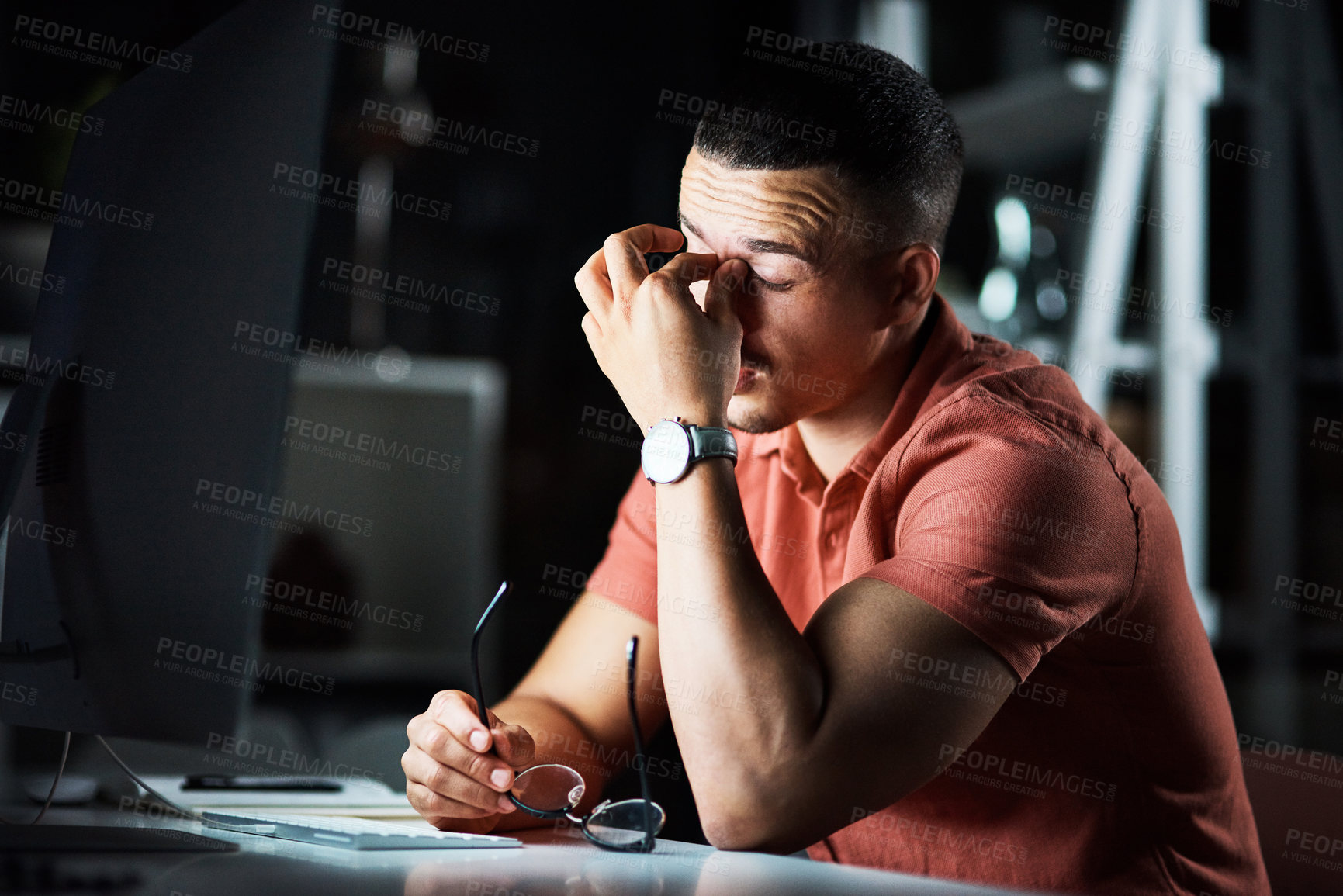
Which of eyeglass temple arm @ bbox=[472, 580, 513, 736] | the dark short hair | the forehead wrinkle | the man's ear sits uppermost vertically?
the dark short hair

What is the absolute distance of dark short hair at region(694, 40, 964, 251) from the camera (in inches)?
47.4

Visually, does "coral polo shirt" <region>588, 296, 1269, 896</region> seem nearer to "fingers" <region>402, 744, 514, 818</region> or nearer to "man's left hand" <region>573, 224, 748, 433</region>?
"man's left hand" <region>573, 224, 748, 433</region>

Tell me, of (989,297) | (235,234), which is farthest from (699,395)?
(989,297)

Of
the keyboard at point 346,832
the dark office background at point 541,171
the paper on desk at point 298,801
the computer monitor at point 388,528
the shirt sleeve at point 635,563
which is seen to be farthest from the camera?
the dark office background at point 541,171

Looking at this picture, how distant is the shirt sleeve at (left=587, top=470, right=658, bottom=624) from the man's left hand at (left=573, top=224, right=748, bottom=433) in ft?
0.93

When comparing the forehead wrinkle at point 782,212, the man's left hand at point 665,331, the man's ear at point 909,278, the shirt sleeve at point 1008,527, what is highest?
the forehead wrinkle at point 782,212

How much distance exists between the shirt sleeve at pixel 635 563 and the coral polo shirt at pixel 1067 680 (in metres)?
0.33

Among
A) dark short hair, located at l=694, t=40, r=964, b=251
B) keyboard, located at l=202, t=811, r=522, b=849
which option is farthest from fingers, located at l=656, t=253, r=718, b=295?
keyboard, located at l=202, t=811, r=522, b=849

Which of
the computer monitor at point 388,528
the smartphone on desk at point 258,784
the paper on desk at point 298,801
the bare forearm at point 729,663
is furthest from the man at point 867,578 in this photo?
the computer monitor at point 388,528

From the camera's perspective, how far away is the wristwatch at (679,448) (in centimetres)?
102

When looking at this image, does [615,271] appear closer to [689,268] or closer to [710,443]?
[689,268]

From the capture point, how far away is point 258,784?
1.24m

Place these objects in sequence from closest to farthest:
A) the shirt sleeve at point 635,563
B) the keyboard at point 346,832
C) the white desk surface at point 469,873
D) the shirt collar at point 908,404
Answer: the white desk surface at point 469,873 → the keyboard at point 346,832 → the shirt collar at point 908,404 → the shirt sleeve at point 635,563

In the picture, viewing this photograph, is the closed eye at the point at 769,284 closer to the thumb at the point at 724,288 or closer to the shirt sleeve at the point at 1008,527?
the thumb at the point at 724,288
